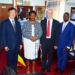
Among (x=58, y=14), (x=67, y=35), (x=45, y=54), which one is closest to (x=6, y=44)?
(x=45, y=54)

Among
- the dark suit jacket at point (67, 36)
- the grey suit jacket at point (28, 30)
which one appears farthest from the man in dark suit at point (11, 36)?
the dark suit jacket at point (67, 36)

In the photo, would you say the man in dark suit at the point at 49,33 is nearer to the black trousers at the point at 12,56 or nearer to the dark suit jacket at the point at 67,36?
the dark suit jacket at the point at 67,36

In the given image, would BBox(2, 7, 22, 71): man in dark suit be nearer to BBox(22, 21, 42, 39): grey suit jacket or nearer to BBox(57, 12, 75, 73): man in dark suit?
BBox(22, 21, 42, 39): grey suit jacket

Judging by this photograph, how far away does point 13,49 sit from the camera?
5.25 m

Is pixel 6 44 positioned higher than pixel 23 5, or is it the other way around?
pixel 23 5

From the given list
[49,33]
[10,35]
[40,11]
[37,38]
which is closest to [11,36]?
[10,35]

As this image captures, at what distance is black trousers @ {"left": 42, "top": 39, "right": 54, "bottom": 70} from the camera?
226 inches

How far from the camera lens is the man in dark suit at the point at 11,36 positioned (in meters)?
5.13

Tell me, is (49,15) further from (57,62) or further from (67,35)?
(57,62)

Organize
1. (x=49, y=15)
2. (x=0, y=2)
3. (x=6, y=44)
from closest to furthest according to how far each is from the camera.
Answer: (x=6, y=44) → (x=49, y=15) → (x=0, y=2)

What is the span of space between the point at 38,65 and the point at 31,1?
1632mm

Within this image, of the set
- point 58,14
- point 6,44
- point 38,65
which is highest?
point 58,14

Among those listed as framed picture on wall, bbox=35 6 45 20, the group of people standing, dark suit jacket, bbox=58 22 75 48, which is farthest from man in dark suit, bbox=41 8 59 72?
framed picture on wall, bbox=35 6 45 20

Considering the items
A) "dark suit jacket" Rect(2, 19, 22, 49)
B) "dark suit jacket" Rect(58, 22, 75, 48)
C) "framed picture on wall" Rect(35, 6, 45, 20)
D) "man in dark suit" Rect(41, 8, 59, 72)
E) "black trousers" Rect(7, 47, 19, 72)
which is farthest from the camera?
"framed picture on wall" Rect(35, 6, 45, 20)
